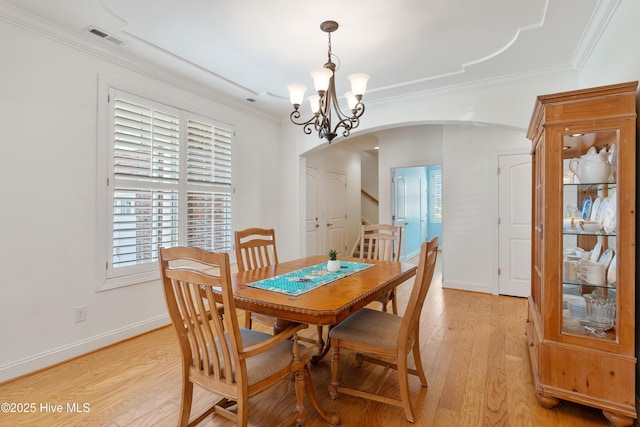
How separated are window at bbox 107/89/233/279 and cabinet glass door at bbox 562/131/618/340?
322 cm

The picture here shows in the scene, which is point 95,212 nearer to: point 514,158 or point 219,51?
point 219,51

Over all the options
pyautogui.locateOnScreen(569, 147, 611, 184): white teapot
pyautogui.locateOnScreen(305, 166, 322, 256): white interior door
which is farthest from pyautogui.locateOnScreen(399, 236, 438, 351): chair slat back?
pyautogui.locateOnScreen(305, 166, 322, 256): white interior door

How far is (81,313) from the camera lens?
2658mm

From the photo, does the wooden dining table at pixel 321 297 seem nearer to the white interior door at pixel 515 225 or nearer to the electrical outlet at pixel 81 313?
the electrical outlet at pixel 81 313

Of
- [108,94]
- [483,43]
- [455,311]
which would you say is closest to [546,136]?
[483,43]

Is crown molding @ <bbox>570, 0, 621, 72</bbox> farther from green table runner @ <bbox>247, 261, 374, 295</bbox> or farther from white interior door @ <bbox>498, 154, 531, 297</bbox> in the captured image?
green table runner @ <bbox>247, 261, 374, 295</bbox>

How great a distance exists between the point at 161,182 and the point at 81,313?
4.44 ft

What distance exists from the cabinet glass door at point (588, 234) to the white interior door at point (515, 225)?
248 centimetres

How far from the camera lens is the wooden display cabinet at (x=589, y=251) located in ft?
5.68

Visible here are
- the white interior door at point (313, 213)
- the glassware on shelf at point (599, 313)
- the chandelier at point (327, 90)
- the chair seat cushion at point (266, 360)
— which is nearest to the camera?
the chair seat cushion at point (266, 360)

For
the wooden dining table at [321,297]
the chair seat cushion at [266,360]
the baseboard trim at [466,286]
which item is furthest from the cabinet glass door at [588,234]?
the baseboard trim at [466,286]

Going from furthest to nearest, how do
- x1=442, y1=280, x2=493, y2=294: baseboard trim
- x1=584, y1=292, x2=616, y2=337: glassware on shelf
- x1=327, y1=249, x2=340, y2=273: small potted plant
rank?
1. x1=442, y1=280, x2=493, y2=294: baseboard trim
2. x1=327, y1=249, x2=340, y2=273: small potted plant
3. x1=584, y1=292, x2=616, y2=337: glassware on shelf

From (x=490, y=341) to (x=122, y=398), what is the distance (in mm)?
2980

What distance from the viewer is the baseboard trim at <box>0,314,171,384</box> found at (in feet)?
7.47
